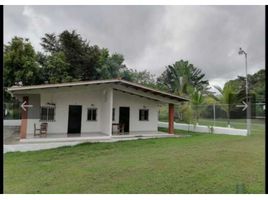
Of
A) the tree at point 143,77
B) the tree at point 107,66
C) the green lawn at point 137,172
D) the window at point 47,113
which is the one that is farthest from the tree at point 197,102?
the tree at point 143,77

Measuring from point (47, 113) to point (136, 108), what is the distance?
16.3 feet

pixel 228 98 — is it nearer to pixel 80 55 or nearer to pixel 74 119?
pixel 74 119

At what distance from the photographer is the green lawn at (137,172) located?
177 inches

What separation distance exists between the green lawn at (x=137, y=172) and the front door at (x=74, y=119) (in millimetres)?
4503

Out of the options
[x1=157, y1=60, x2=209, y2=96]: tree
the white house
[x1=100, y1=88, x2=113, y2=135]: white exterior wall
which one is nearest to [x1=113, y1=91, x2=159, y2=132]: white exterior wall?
the white house

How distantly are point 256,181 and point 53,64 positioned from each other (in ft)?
63.3

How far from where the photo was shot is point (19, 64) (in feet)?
62.6

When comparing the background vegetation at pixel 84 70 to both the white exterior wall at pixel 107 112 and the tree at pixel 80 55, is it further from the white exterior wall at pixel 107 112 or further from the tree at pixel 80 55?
the white exterior wall at pixel 107 112

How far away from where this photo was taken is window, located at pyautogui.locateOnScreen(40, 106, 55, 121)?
1245 cm

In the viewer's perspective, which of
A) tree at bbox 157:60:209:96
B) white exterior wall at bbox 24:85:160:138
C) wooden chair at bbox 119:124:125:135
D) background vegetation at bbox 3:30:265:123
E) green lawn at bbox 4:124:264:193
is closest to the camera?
green lawn at bbox 4:124:264:193

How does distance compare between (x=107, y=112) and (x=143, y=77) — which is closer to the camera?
(x=107, y=112)

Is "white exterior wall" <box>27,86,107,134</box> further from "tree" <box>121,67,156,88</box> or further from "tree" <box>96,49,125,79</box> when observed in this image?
"tree" <box>121,67,156,88</box>

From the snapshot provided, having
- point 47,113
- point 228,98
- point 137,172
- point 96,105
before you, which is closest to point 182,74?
point 228,98

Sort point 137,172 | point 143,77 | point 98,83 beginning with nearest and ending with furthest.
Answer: point 137,172 < point 98,83 < point 143,77
